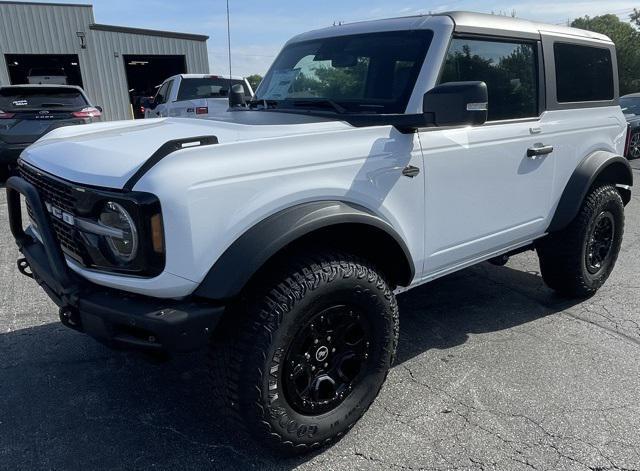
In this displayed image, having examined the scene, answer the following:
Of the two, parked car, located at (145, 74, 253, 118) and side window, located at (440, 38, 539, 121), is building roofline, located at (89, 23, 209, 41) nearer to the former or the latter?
parked car, located at (145, 74, 253, 118)

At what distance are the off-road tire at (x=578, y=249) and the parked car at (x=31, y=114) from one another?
A: 7.95 metres

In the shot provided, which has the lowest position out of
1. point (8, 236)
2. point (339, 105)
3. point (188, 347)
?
point (8, 236)

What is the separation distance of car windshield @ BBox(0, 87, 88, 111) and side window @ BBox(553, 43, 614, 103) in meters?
8.10

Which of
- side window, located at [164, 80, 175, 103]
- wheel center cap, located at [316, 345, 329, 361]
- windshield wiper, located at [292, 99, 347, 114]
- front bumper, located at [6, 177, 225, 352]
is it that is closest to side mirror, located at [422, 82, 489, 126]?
windshield wiper, located at [292, 99, 347, 114]

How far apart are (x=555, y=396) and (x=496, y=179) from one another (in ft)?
4.10

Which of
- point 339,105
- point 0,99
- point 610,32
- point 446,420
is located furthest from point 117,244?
point 610,32

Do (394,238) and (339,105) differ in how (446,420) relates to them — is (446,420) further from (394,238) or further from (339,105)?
(339,105)

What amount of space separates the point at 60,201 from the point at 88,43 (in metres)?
19.2

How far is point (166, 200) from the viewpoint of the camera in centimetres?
187

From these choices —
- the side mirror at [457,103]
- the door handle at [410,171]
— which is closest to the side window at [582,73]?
the side mirror at [457,103]

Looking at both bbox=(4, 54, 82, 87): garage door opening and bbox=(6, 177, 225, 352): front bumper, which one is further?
bbox=(4, 54, 82, 87): garage door opening

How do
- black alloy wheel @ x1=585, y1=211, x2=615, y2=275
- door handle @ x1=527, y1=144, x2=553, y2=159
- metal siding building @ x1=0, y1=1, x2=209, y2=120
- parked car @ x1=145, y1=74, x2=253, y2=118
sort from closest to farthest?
door handle @ x1=527, y1=144, x2=553, y2=159, black alloy wheel @ x1=585, y1=211, x2=615, y2=275, parked car @ x1=145, y1=74, x2=253, y2=118, metal siding building @ x1=0, y1=1, x2=209, y2=120

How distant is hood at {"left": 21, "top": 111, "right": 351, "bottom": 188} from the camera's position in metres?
2.05

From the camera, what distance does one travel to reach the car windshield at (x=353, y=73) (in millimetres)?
2893
